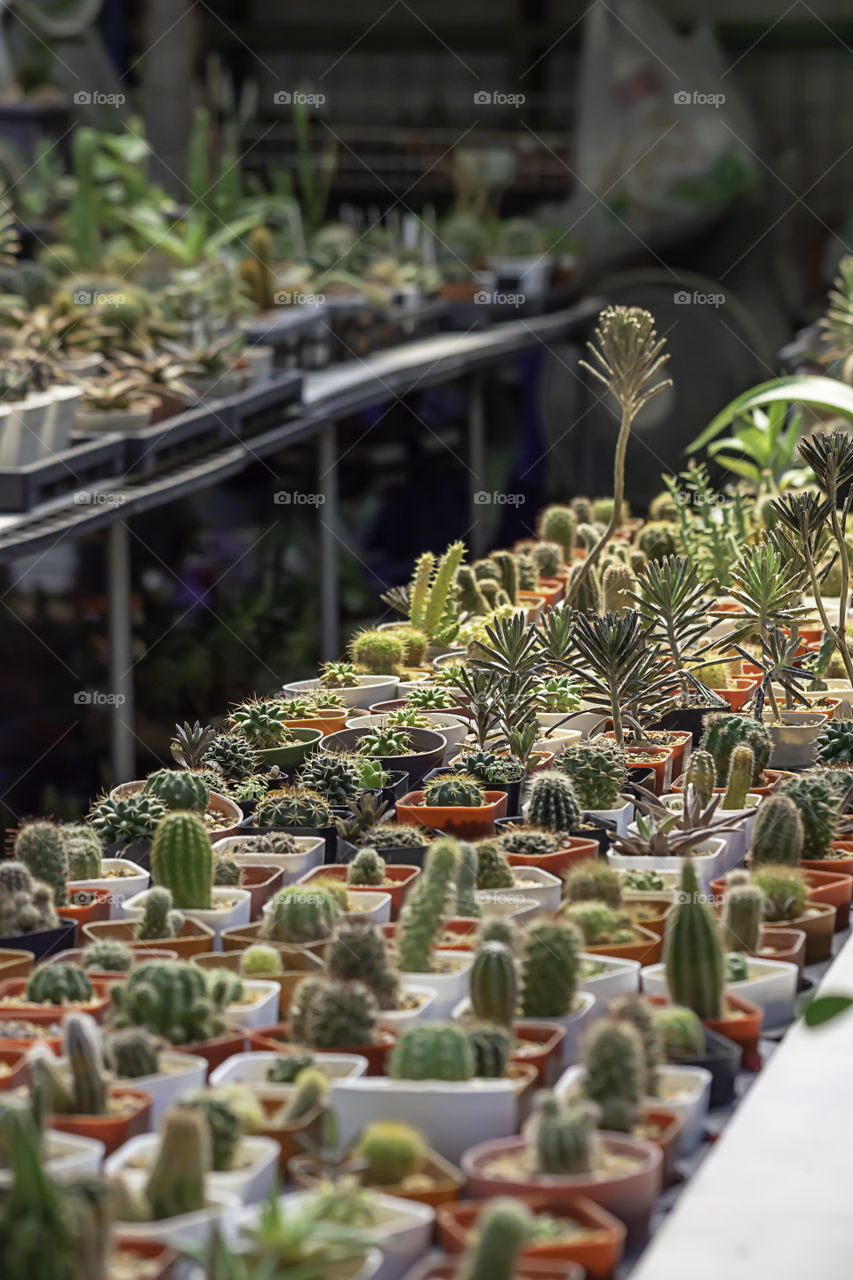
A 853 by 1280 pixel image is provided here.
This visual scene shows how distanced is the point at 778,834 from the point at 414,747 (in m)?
0.98

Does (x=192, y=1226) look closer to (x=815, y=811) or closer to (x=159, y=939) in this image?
(x=159, y=939)

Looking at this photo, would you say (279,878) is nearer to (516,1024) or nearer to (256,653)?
(516,1024)

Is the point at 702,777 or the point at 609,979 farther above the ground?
the point at 702,777

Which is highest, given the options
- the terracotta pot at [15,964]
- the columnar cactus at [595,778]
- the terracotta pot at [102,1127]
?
the columnar cactus at [595,778]

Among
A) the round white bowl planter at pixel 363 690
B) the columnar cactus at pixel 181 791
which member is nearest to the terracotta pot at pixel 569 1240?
the columnar cactus at pixel 181 791

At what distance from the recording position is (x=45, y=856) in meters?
2.70

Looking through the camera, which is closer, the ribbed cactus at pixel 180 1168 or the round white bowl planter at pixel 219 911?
the ribbed cactus at pixel 180 1168

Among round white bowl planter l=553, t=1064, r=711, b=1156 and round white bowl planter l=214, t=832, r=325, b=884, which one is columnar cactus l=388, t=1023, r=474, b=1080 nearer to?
round white bowl planter l=553, t=1064, r=711, b=1156

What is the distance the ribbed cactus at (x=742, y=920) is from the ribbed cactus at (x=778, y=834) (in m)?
0.30

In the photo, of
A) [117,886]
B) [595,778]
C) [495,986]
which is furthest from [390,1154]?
[595,778]

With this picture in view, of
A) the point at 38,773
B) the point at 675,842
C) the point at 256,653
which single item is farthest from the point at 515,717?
the point at 256,653

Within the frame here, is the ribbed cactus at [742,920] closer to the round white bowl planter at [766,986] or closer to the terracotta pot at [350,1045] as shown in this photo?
the round white bowl planter at [766,986]

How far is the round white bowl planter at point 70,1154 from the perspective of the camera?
1.80 m

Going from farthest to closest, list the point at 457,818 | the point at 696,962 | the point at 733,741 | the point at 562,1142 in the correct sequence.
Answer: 1. the point at 733,741
2. the point at 457,818
3. the point at 696,962
4. the point at 562,1142
